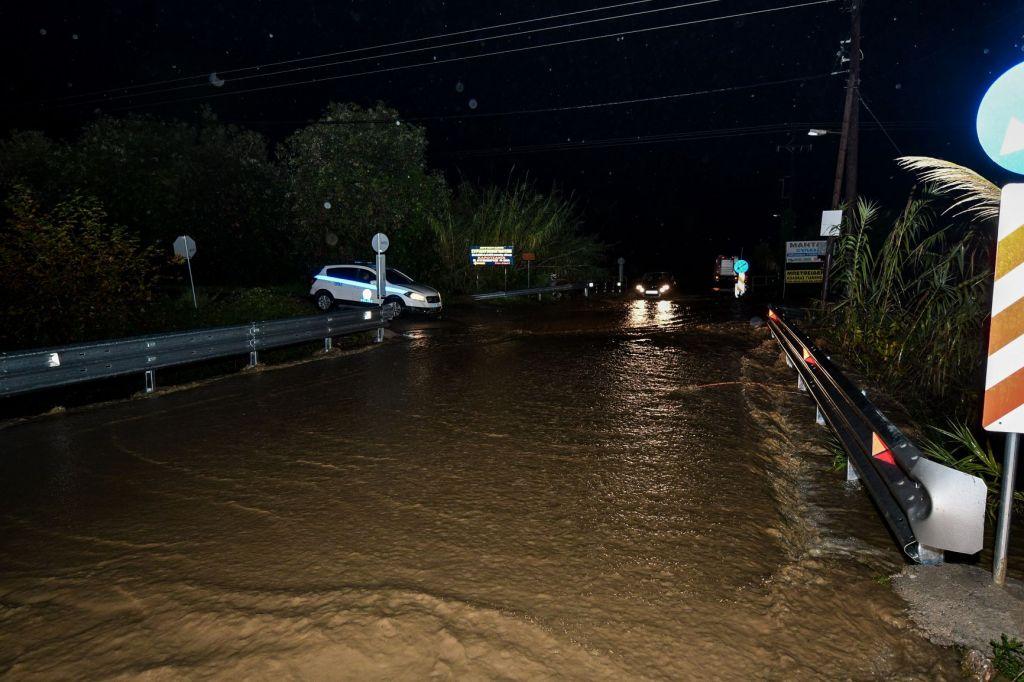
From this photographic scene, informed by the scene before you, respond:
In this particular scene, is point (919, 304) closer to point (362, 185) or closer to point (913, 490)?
point (913, 490)

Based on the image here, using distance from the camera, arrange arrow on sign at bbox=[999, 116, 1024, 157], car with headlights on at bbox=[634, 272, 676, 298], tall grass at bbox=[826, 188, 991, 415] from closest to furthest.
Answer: arrow on sign at bbox=[999, 116, 1024, 157], tall grass at bbox=[826, 188, 991, 415], car with headlights on at bbox=[634, 272, 676, 298]

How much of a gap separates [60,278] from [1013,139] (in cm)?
1493

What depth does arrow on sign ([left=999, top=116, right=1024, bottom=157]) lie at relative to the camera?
14.8 ft

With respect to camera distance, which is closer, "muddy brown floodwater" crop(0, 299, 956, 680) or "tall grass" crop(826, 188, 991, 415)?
Answer: "muddy brown floodwater" crop(0, 299, 956, 680)

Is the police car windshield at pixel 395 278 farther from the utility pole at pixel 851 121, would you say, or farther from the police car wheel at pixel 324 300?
the utility pole at pixel 851 121

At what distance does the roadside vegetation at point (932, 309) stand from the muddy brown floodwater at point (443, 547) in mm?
1328

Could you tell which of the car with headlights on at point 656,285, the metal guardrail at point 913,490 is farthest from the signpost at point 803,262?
the metal guardrail at point 913,490

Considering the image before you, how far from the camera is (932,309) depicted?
8875mm

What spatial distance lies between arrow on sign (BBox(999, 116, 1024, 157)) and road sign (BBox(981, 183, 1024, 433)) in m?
1.12

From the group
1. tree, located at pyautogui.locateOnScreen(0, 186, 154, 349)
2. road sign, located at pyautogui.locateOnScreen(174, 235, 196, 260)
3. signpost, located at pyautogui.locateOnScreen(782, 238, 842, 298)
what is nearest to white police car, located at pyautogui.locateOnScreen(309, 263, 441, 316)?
road sign, located at pyautogui.locateOnScreen(174, 235, 196, 260)

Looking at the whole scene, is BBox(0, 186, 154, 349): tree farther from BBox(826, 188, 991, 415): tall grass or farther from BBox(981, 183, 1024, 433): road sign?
BBox(981, 183, 1024, 433): road sign

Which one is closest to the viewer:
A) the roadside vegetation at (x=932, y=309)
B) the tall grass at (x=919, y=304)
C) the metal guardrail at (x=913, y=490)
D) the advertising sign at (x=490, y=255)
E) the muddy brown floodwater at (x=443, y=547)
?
the muddy brown floodwater at (x=443, y=547)

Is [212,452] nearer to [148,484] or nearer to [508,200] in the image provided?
[148,484]

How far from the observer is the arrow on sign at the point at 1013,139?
14.8ft
